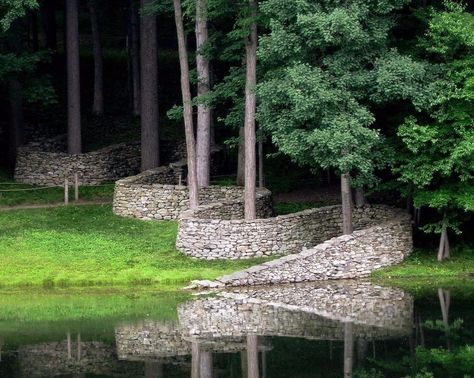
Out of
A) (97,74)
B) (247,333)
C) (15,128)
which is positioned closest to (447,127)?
(247,333)

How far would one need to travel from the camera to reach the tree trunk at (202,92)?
159 ft

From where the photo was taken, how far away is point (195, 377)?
3148cm

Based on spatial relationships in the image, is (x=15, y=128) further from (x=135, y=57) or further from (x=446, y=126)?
(x=446, y=126)

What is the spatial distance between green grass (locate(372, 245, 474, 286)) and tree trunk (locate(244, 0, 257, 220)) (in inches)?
193

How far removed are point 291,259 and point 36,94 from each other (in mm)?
16872

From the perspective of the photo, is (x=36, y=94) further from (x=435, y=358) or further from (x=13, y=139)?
(x=435, y=358)

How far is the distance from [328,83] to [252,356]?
12.8 meters

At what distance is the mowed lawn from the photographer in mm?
42688

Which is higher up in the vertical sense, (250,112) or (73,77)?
(73,77)

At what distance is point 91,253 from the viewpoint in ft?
147

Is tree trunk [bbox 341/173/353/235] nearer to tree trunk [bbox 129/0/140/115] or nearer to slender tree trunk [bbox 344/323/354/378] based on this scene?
slender tree trunk [bbox 344/323/354/378]

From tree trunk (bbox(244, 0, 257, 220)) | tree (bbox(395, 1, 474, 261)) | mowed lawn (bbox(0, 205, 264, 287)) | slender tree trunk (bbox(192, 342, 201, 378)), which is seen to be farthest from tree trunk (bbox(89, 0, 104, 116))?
slender tree trunk (bbox(192, 342, 201, 378))

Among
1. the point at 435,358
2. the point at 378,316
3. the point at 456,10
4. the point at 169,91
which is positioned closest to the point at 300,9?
the point at 456,10

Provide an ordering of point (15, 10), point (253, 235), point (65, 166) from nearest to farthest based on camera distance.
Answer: point (253, 235) → point (15, 10) → point (65, 166)
